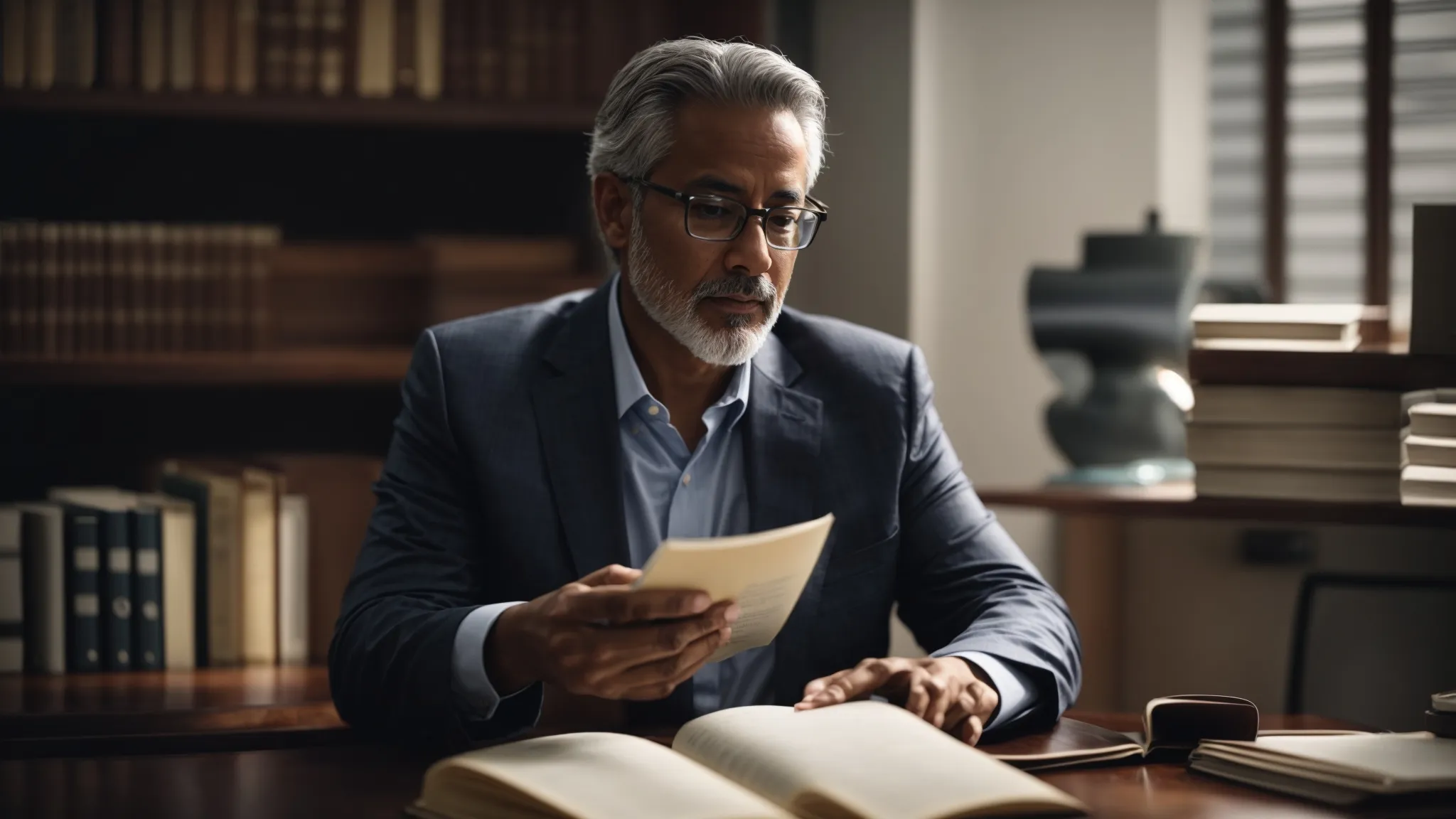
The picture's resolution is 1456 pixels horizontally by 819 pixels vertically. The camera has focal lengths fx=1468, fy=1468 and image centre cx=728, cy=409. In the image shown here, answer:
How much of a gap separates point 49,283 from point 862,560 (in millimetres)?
1514

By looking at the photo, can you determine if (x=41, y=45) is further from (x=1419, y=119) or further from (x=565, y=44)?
(x=1419, y=119)

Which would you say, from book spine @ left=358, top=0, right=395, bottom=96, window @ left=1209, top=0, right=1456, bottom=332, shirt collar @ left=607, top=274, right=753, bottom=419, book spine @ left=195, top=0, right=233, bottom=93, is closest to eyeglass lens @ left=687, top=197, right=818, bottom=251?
shirt collar @ left=607, top=274, right=753, bottom=419

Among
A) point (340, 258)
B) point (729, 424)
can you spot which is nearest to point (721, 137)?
point (729, 424)

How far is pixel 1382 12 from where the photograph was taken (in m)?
3.33

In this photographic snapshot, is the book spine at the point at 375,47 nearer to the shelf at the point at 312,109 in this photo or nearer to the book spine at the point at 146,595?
the shelf at the point at 312,109

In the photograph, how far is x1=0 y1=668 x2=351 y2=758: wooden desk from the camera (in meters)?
1.43

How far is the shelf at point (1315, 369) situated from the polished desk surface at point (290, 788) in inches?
29.6

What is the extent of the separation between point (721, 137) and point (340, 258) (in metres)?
1.13

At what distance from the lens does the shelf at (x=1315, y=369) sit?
5.94ft

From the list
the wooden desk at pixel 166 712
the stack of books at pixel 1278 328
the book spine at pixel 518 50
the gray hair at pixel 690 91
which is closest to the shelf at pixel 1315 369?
the stack of books at pixel 1278 328

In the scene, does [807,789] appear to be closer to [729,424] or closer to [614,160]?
[729,424]

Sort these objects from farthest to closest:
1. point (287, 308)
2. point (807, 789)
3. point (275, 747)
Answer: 1. point (287, 308)
2. point (275, 747)
3. point (807, 789)

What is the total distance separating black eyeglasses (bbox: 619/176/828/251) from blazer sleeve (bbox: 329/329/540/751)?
1.18ft

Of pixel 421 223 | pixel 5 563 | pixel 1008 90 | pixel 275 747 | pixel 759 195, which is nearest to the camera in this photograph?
pixel 275 747
